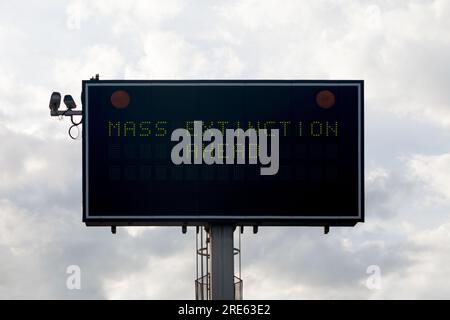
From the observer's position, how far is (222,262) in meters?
41.4

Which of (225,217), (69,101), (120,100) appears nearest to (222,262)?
(225,217)

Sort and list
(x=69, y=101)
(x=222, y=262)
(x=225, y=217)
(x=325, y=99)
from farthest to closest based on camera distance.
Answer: (x=69, y=101)
(x=325, y=99)
(x=222, y=262)
(x=225, y=217)

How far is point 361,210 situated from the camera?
41500 mm

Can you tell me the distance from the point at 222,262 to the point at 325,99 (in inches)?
273

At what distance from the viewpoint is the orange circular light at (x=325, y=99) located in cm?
4162

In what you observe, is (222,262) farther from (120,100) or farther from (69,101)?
(69,101)

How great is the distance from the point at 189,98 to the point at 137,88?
191cm

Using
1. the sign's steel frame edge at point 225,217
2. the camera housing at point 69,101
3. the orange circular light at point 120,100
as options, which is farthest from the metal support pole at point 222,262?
the camera housing at point 69,101

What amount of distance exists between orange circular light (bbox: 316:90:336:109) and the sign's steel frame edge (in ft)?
1.24

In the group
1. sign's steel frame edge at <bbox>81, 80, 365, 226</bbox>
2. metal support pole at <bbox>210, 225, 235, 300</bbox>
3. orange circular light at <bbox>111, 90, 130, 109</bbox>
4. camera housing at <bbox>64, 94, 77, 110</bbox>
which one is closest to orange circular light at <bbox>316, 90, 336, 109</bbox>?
sign's steel frame edge at <bbox>81, 80, 365, 226</bbox>

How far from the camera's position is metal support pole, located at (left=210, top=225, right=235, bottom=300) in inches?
1620

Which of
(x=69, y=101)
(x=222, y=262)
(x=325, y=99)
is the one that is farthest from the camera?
(x=69, y=101)

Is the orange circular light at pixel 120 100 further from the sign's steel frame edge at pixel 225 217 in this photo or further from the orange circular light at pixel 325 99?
the orange circular light at pixel 325 99
